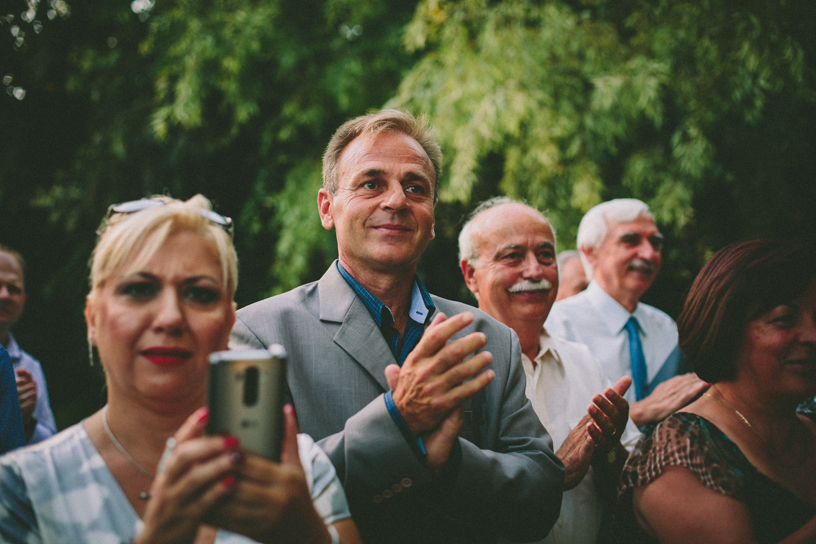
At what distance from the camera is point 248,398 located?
3.88 feet

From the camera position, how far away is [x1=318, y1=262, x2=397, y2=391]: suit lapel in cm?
207

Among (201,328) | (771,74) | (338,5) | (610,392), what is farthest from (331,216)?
(338,5)

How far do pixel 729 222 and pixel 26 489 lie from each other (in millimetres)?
6407

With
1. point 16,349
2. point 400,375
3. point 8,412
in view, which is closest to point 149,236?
point 400,375

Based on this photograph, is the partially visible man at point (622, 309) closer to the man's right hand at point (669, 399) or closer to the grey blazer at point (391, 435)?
the man's right hand at point (669, 399)

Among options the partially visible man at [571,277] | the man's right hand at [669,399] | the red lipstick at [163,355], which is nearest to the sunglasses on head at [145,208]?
the red lipstick at [163,355]

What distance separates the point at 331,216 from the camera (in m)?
2.61

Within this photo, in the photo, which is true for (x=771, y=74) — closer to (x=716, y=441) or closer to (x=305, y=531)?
(x=716, y=441)

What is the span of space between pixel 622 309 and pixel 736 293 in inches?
72.8

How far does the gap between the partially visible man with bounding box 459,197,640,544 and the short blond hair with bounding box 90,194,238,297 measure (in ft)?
5.42

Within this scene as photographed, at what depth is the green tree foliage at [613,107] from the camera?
5129 mm

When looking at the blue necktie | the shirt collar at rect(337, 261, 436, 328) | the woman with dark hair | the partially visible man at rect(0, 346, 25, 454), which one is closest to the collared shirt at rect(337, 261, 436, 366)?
the shirt collar at rect(337, 261, 436, 328)

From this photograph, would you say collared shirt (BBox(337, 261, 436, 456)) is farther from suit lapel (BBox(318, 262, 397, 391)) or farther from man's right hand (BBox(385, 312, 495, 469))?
man's right hand (BBox(385, 312, 495, 469))

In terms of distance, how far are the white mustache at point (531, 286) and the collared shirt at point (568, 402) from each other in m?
0.26
